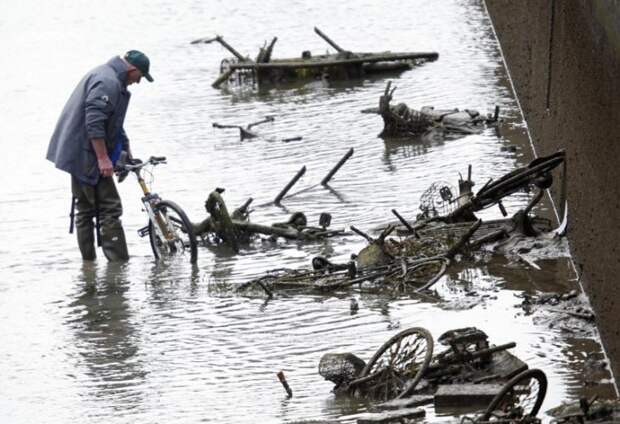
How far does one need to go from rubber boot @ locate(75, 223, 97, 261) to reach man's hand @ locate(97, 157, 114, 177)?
29.9 inches

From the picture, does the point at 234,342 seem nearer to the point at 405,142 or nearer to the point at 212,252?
the point at 212,252

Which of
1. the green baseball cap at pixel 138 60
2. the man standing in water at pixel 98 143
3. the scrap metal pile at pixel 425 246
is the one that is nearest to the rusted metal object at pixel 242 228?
the man standing in water at pixel 98 143

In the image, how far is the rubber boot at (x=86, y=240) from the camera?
15.0 meters

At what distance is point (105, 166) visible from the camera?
47.2ft

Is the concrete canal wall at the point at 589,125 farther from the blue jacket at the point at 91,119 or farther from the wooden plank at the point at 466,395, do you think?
the blue jacket at the point at 91,119

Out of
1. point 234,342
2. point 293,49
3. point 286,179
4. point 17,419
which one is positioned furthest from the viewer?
point 293,49

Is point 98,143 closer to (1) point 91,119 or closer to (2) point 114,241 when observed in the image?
(1) point 91,119

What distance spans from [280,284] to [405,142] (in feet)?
20.7

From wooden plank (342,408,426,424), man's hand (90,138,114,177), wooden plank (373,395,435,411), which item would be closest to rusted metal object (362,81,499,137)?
man's hand (90,138,114,177)

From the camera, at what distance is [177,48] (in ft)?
95.5

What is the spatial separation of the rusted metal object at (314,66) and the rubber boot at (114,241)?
31.8 ft

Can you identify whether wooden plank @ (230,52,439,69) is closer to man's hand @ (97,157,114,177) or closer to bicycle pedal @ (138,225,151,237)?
bicycle pedal @ (138,225,151,237)

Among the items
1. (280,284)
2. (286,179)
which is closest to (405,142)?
(286,179)

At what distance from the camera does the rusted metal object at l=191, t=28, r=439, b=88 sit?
2414 centimetres
